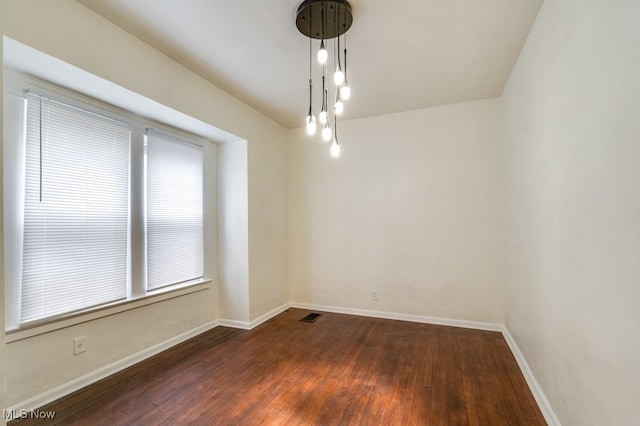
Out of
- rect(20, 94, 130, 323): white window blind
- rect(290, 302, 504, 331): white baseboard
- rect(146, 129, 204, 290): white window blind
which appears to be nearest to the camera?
rect(20, 94, 130, 323): white window blind

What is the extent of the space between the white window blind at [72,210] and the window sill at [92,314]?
58mm

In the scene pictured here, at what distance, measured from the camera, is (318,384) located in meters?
2.27

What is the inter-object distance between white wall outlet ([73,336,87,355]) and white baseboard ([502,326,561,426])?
3.40m

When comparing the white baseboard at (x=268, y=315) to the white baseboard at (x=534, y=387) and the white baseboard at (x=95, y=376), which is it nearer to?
the white baseboard at (x=95, y=376)

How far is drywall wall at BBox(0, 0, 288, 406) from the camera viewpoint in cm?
176

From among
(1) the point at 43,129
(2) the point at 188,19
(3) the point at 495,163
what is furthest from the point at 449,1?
(1) the point at 43,129

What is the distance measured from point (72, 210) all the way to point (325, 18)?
8.00ft

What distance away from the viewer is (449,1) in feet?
6.09

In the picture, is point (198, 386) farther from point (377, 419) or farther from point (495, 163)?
point (495, 163)

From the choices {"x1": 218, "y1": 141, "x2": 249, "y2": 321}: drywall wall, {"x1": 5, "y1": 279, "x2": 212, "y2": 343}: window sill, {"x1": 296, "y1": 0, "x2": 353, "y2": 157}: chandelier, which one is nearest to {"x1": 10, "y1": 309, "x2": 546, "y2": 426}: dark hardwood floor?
{"x1": 218, "y1": 141, "x2": 249, "y2": 321}: drywall wall

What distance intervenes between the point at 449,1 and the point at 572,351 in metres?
2.26

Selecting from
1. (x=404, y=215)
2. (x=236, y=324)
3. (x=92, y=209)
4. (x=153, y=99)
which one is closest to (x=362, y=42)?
(x=153, y=99)

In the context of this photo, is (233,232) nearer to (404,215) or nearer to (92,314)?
(92,314)

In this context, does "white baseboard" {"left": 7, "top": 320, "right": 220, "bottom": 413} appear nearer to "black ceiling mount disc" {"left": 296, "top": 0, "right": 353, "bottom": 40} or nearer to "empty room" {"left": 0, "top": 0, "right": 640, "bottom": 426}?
"empty room" {"left": 0, "top": 0, "right": 640, "bottom": 426}
